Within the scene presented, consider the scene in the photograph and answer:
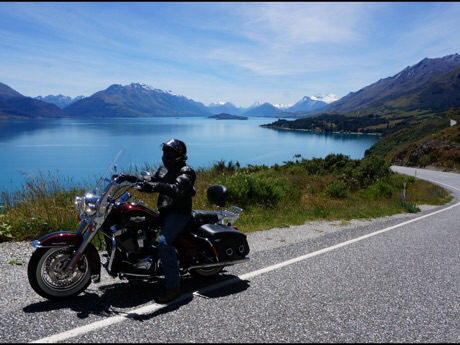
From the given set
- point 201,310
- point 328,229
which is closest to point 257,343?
point 201,310

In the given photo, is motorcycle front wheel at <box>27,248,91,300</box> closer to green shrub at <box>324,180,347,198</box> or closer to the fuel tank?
the fuel tank

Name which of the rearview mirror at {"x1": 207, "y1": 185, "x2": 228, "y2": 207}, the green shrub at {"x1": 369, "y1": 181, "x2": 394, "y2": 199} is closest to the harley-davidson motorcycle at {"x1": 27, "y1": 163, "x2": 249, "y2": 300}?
the rearview mirror at {"x1": 207, "y1": 185, "x2": 228, "y2": 207}

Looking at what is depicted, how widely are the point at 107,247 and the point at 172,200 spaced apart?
0.93m

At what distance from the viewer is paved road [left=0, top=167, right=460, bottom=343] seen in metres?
3.73

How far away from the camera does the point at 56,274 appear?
433cm

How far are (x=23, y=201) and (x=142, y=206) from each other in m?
4.69


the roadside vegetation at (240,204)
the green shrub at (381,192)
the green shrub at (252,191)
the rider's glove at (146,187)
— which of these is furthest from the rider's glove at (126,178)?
the green shrub at (381,192)

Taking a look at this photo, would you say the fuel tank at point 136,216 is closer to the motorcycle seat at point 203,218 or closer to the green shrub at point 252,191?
the motorcycle seat at point 203,218

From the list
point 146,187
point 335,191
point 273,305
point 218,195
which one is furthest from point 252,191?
point 146,187

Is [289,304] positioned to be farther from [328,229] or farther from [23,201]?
[23,201]

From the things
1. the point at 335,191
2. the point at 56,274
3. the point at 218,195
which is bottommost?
the point at 335,191

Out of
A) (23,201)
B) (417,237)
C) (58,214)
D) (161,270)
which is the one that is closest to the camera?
(161,270)

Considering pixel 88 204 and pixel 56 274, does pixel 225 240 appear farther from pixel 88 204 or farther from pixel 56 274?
pixel 56 274

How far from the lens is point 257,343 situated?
11.8 ft
